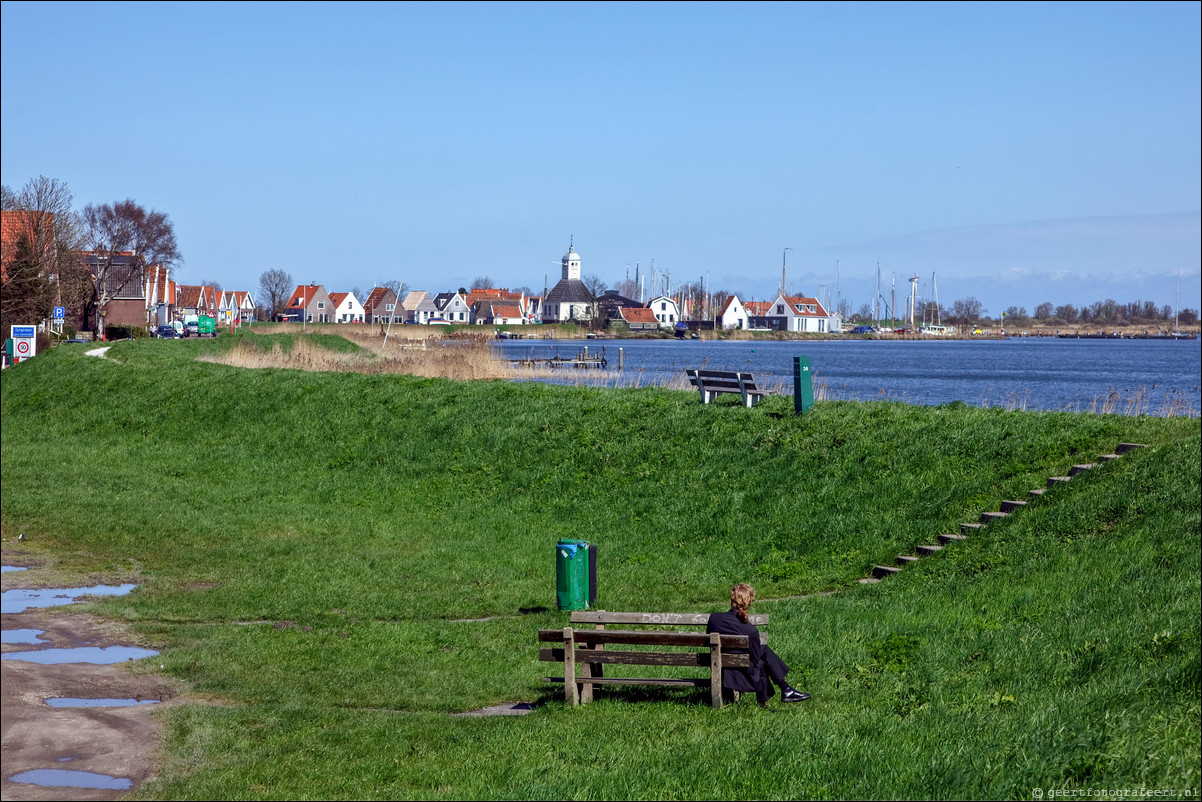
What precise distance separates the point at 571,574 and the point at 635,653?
190 inches

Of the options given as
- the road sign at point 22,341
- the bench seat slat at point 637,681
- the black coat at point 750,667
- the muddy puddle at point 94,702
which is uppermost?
the road sign at point 22,341

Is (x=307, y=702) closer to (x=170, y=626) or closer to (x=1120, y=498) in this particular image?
(x=170, y=626)

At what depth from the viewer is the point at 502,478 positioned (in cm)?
2600

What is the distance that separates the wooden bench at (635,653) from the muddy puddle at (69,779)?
4313 mm

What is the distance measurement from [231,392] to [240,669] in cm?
2495

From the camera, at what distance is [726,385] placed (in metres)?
28.6

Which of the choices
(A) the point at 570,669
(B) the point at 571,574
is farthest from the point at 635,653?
(B) the point at 571,574

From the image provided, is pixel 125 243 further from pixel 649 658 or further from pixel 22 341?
pixel 649 658

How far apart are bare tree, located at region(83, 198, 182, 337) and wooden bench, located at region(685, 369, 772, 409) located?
279 ft

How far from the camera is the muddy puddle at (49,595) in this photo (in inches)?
626

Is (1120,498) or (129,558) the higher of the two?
(1120,498)

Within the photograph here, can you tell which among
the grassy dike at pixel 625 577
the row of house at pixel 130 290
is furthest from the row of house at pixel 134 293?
the grassy dike at pixel 625 577

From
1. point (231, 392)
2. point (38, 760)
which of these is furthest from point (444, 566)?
point (231, 392)

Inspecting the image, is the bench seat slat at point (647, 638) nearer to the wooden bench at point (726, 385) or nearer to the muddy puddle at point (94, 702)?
the muddy puddle at point (94, 702)
